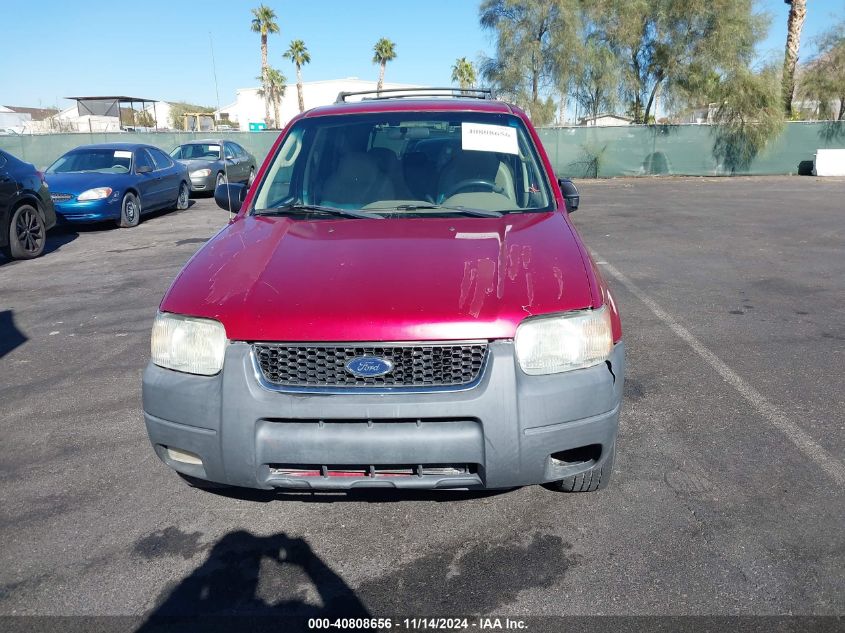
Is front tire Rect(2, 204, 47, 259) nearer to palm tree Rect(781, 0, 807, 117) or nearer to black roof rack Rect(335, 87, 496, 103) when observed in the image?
black roof rack Rect(335, 87, 496, 103)

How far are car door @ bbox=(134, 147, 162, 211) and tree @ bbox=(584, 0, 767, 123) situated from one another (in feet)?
70.7

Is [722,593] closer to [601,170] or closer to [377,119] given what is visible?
[377,119]

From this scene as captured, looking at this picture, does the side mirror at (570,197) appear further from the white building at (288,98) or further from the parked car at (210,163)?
the white building at (288,98)

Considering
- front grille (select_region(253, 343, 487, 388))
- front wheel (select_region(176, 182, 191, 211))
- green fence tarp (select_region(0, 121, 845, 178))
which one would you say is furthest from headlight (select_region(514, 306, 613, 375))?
green fence tarp (select_region(0, 121, 845, 178))

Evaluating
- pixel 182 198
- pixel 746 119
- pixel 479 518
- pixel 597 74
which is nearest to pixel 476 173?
pixel 479 518

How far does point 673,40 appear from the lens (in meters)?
26.9

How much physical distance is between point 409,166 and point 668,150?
915 inches

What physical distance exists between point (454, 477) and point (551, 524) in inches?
26.2

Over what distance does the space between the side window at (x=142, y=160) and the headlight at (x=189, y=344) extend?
1146cm

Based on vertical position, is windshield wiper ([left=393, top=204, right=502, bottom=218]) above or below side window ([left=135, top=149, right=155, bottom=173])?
below

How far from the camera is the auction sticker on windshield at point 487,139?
403cm

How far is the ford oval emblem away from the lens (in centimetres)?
246

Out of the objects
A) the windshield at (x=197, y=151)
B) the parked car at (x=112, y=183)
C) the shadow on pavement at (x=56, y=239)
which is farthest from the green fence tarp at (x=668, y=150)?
the shadow on pavement at (x=56, y=239)

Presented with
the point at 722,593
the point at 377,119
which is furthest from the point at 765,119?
the point at 722,593
